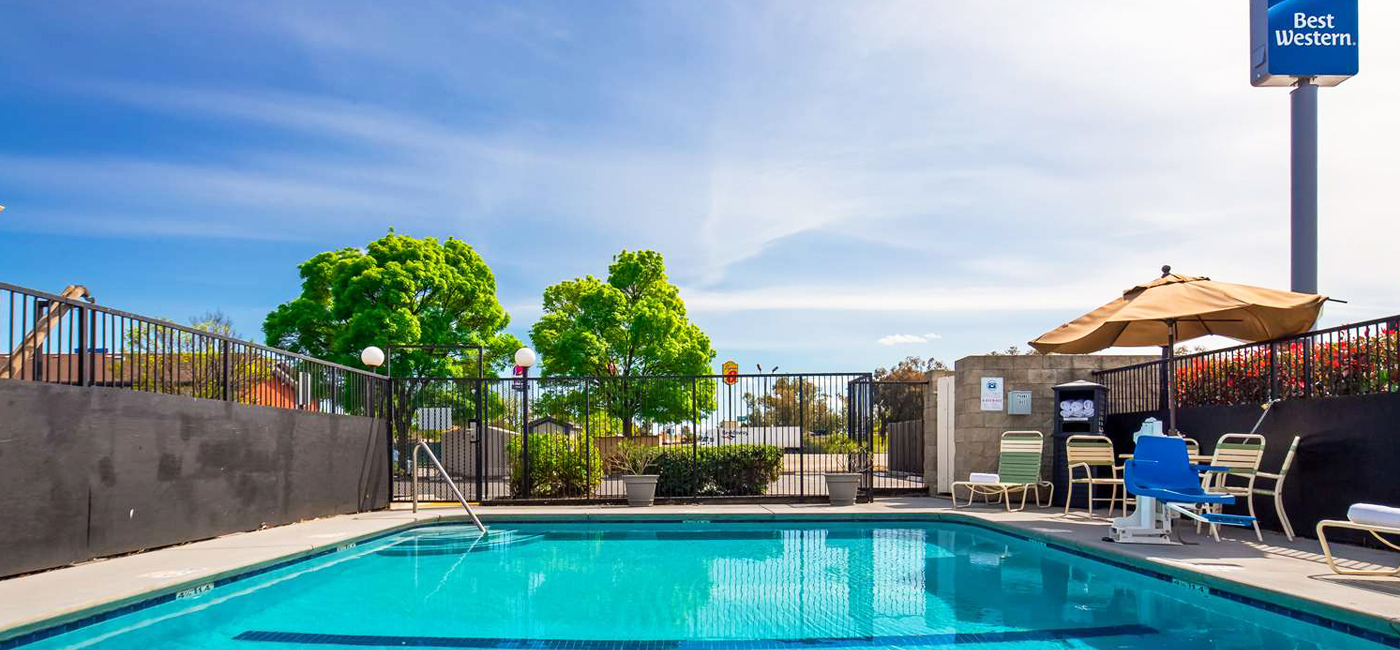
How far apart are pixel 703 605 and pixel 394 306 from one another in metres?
20.7

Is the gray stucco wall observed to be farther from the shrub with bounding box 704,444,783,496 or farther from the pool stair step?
the shrub with bounding box 704,444,783,496

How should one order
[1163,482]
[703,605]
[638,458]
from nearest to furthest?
[703,605], [1163,482], [638,458]

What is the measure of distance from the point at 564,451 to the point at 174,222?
39.8ft

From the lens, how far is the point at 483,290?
26.9 meters

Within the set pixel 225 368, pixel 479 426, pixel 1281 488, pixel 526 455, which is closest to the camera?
pixel 1281 488

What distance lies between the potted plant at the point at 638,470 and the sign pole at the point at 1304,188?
→ 34.0ft

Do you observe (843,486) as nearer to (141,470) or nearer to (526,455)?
(526,455)

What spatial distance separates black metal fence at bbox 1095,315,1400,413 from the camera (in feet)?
23.3

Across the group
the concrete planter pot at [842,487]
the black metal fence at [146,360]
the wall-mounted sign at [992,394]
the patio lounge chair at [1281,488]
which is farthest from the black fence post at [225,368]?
the patio lounge chair at [1281,488]

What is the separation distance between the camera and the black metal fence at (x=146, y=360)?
594 centimetres

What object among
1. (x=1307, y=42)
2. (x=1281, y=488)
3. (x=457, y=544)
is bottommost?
(x=457, y=544)

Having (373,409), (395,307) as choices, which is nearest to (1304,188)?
(373,409)

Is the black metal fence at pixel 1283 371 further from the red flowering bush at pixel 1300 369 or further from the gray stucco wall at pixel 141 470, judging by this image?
the gray stucco wall at pixel 141 470

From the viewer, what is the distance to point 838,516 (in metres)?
10.1
